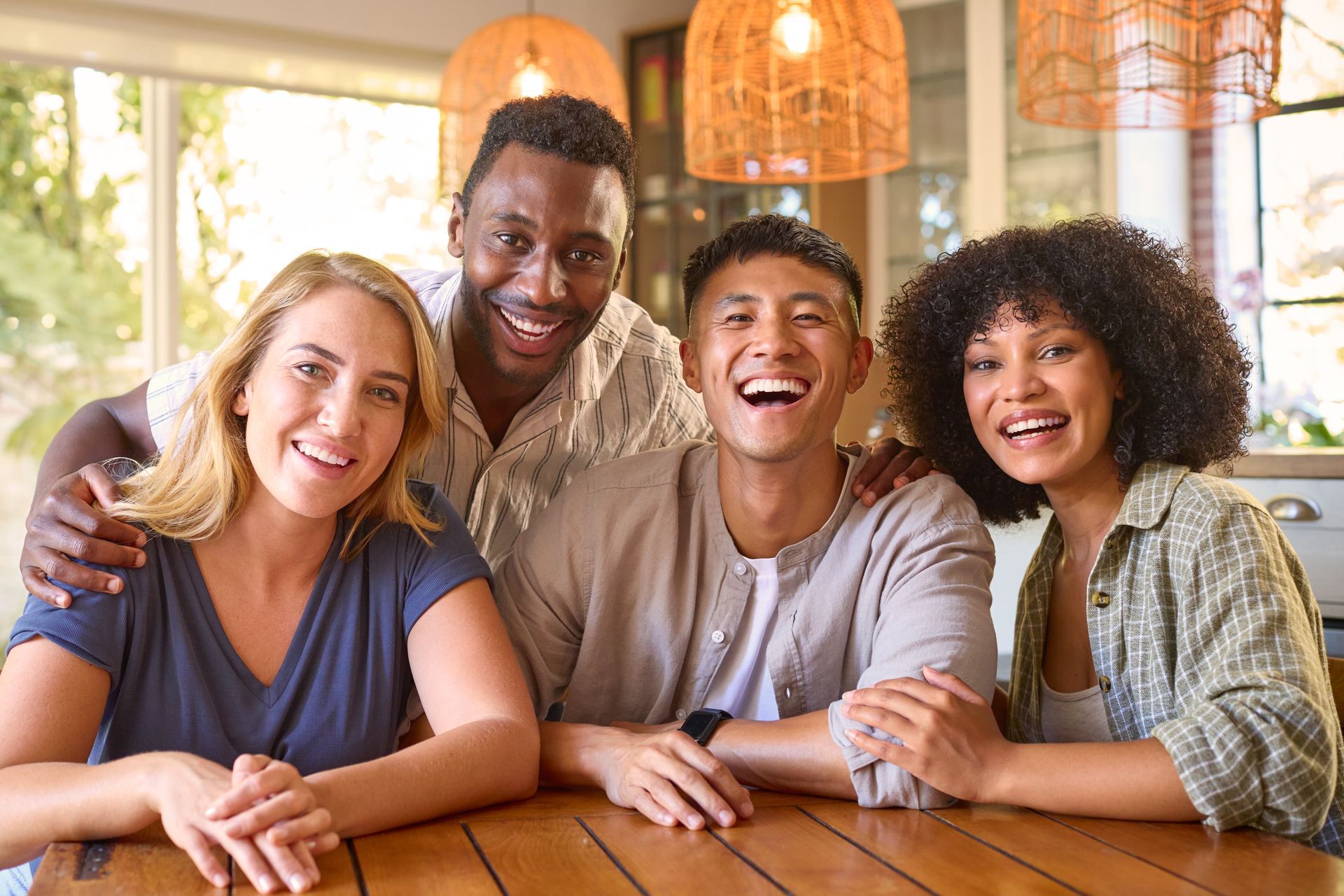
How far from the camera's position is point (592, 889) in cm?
117

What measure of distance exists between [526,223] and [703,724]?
91cm

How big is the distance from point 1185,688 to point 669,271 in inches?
173

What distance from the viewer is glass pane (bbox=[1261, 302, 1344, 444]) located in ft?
14.6

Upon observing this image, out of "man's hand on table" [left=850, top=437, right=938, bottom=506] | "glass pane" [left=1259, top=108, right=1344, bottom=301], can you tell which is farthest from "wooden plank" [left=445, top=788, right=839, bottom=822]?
"glass pane" [left=1259, top=108, right=1344, bottom=301]

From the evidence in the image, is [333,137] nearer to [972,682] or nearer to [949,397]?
[949,397]

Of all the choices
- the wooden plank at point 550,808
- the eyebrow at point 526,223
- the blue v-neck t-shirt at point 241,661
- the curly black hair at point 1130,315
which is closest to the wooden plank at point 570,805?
the wooden plank at point 550,808

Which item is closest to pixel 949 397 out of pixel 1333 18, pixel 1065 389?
pixel 1065 389

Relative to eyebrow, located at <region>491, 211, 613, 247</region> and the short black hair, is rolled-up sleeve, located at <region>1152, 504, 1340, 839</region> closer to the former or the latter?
the short black hair

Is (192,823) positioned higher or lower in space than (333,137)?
lower

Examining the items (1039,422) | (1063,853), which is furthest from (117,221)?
(1063,853)

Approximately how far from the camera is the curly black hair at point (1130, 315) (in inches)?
68.7

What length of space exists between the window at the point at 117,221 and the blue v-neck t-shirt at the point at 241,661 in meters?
3.58

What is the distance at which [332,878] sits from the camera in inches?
47.8

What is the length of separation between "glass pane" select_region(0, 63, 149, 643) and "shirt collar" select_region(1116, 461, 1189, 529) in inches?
166
